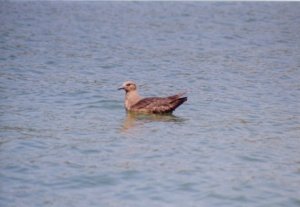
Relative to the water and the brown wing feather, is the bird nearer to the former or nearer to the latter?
the brown wing feather

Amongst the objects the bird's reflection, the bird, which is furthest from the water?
the bird

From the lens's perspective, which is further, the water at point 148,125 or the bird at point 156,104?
the bird at point 156,104

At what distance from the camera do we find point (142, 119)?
50.2ft

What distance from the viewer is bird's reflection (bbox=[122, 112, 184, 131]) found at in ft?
48.1

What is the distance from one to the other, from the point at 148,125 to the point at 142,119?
76 cm

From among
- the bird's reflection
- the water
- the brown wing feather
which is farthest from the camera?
the brown wing feather

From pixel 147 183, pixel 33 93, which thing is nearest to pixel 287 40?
pixel 33 93

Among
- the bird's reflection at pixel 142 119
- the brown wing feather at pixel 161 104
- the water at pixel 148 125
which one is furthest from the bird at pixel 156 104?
the water at pixel 148 125

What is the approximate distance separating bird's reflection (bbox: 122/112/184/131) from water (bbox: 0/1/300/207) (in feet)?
0.15

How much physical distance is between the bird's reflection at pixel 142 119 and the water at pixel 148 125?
0.04 meters

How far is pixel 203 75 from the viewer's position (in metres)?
21.5

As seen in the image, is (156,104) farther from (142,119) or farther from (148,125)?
(148,125)

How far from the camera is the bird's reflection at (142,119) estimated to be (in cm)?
1465

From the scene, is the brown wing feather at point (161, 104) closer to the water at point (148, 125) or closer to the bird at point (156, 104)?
the bird at point (156, 104)
